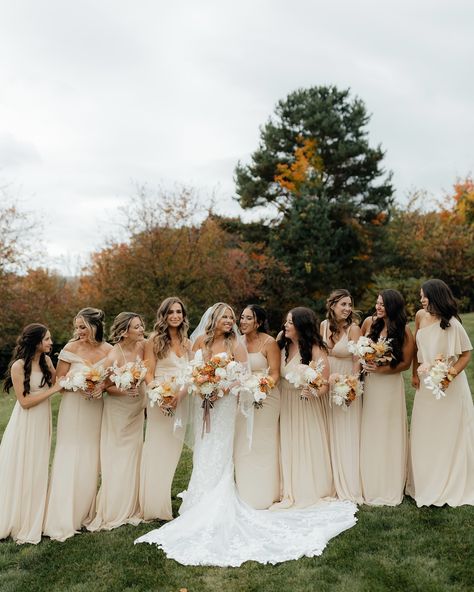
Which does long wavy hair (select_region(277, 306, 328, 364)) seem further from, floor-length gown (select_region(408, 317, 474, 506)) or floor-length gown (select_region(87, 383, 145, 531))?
floor-length gown (select_region(87, 383, 145, 531))

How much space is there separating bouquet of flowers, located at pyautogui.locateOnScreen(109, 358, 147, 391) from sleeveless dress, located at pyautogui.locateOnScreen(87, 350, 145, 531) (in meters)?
0.42

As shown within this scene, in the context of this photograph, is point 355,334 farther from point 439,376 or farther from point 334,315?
point 439,376

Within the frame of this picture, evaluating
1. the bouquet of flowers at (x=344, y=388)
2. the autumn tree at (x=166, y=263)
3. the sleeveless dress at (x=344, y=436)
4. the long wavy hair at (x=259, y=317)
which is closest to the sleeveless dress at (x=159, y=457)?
the long wavy hair at (x=259, y=317)

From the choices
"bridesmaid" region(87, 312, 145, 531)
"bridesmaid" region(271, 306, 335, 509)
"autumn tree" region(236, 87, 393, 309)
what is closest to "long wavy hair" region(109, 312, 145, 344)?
"bridesmaid" region(87, 312, 145, 531)

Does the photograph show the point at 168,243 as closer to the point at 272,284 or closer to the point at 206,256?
the point at 206,256

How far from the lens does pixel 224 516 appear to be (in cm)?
596

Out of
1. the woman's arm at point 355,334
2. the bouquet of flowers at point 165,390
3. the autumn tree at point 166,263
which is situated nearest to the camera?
the bouquet of flowers at point 165,390

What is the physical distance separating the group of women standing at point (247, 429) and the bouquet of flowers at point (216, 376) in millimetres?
227

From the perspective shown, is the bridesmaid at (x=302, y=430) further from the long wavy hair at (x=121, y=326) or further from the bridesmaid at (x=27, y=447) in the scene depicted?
the bridesmaid at (x=27, y=447)

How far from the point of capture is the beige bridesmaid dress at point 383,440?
6656mm

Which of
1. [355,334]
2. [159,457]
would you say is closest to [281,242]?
[355,334]

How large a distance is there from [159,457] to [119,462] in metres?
0.48

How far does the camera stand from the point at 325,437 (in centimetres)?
689

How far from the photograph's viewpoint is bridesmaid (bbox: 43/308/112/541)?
6.17 m
